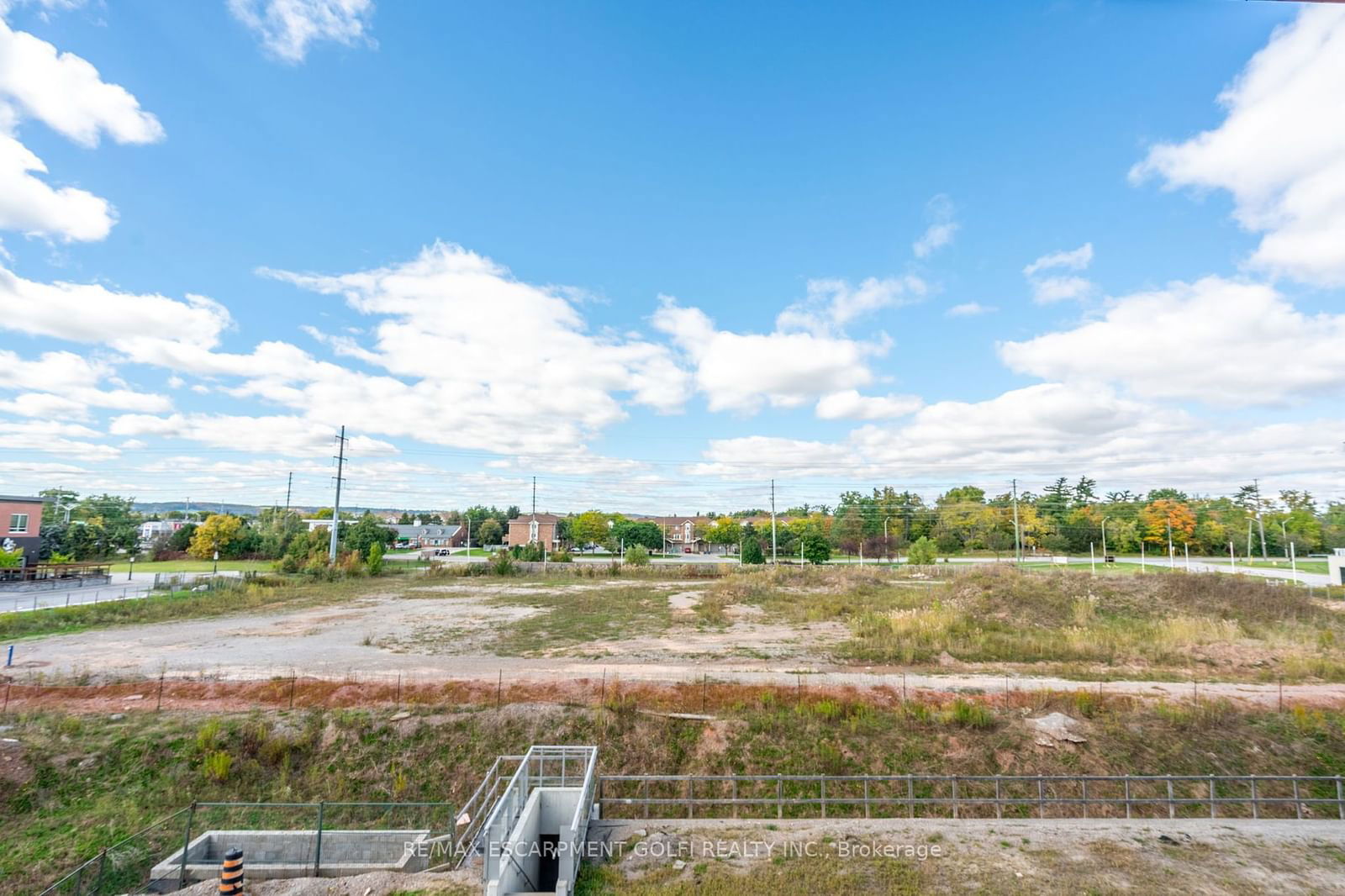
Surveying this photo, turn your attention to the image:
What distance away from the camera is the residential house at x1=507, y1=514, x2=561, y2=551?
102425 millimetres

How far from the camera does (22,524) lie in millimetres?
48188

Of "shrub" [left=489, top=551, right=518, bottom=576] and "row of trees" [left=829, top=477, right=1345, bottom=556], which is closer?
"shrub" [left=489, top=551, right=518, bottom=576]

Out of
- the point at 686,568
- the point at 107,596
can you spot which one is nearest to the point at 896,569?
the point at 686,568

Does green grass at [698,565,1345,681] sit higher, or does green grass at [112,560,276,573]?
green grass at [698,565,1345,681]

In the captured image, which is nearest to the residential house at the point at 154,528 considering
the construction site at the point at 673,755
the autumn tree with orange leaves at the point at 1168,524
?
the construction site at the point at 673,755

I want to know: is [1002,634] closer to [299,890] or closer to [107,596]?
[299,890]

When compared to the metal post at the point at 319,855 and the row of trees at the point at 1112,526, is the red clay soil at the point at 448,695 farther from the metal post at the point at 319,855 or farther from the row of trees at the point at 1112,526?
the row of trees at the point at 1112,526

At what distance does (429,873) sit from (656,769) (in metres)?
7.07

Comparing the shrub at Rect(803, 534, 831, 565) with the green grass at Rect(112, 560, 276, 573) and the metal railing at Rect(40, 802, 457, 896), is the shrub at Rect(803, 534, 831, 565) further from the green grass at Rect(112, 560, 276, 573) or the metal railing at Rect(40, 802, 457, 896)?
the green grass at Rect(112, 560, 276, 573)

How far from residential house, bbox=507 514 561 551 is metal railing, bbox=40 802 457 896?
89032 mm

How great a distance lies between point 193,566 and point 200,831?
205 feet

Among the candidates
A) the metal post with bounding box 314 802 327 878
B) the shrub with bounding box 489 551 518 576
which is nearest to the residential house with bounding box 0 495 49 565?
the shrub with bounding box 489 551 518 576

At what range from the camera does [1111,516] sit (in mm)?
83062

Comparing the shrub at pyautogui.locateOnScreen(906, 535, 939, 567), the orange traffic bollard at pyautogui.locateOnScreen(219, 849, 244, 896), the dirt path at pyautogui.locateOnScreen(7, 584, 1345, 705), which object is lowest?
the dirt path at pyautogui.locateOnScreen(7, 584, 1345, 705)
